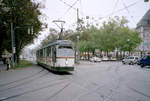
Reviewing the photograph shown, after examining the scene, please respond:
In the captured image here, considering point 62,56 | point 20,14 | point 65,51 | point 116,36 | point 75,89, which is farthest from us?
point 116,36

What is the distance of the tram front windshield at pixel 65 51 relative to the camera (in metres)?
15.4

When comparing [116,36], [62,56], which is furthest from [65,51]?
[116,36]

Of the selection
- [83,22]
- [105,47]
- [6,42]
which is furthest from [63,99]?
[105,47]

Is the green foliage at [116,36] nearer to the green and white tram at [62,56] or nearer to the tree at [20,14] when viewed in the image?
the tree at [20,14]

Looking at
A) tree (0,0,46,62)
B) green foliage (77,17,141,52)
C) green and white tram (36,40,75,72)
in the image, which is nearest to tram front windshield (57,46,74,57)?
green and white tram (36,40,75,72)

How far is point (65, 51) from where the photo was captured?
51.5 ft

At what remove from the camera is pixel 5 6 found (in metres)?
24.5

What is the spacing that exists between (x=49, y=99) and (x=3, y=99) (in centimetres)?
187

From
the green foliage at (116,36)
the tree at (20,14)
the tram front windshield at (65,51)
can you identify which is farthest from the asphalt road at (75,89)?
the green foliage at (116,36)

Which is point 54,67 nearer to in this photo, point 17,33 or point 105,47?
point 17,33

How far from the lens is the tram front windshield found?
1542cm

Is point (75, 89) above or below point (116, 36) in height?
below

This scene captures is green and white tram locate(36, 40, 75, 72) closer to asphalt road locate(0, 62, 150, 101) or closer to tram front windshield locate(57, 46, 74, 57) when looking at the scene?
tram front windshield locate(57, 46, 74, 57)

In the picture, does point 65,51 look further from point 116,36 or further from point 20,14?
point 116,36
